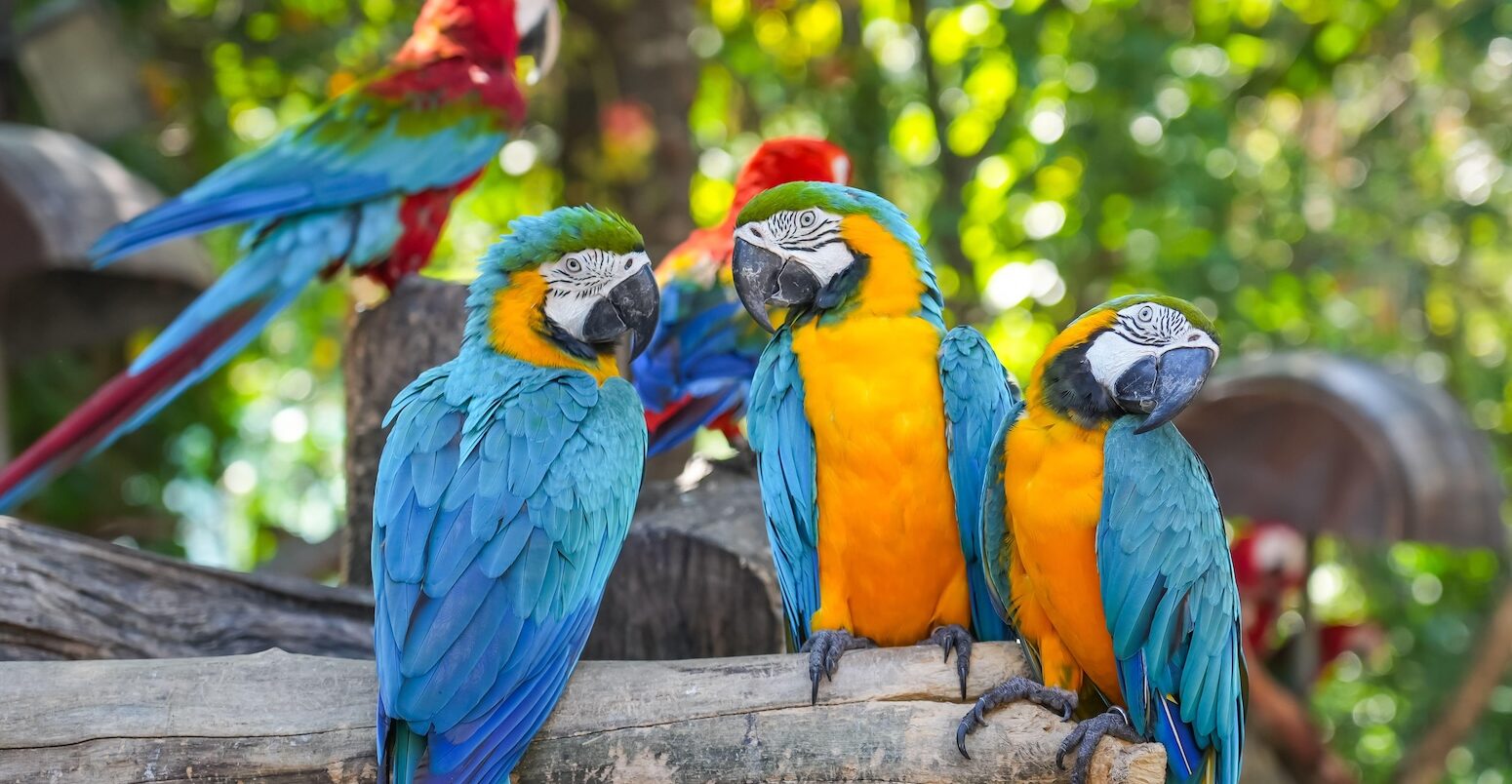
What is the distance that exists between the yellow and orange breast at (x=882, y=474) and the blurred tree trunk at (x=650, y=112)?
8.04ft

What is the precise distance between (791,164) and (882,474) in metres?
1.19

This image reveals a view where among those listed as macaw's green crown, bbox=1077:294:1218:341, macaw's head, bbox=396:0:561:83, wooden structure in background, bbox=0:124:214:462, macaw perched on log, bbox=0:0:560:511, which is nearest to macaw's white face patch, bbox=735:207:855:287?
macaw's green crown, bbox=1077:294:1218:341

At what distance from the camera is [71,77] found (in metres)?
4.13

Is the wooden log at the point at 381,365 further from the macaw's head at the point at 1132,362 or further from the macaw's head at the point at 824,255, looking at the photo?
the macaw's head at the point at 1132,362

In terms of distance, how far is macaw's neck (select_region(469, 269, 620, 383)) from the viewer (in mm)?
2066

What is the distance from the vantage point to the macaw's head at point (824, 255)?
1.97m

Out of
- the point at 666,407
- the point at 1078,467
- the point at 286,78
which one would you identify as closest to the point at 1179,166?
the point at 666,407

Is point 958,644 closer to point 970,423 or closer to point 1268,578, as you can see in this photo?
point 970,423

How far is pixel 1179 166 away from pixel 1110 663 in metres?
2.84

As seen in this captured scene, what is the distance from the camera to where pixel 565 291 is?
6.69 ft

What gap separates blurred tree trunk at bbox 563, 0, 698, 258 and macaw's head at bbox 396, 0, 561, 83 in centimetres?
93

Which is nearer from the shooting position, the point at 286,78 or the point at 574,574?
the point at 574,574

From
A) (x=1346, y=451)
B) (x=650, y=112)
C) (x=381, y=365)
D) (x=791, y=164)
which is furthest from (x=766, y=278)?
(x=1346, y=451)

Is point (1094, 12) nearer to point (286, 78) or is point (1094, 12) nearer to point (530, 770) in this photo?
point (286, 78)
